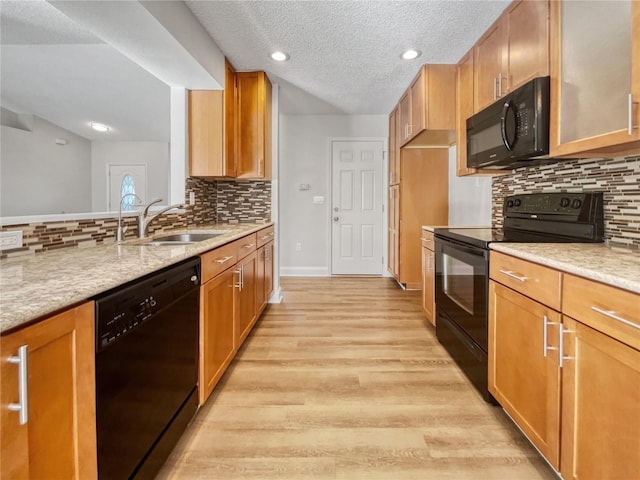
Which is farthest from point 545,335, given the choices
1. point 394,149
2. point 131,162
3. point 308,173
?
point 308,173

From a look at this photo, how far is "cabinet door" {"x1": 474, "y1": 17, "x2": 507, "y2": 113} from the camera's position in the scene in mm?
2070

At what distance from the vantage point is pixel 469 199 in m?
3.76

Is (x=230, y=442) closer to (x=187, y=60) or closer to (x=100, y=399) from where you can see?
(x=100, y=399)

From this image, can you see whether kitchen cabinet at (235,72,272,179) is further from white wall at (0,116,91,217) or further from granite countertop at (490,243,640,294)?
granite countertop at (490,243,640,294)

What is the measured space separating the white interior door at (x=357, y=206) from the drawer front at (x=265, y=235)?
170 cm

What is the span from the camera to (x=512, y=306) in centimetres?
150

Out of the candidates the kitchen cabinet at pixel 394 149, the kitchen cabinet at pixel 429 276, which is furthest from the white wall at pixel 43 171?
the kitchen cabinet at pixel 394 149

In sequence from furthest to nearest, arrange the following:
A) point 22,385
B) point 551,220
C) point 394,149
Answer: point 394,149, point 551,220, point 22,385

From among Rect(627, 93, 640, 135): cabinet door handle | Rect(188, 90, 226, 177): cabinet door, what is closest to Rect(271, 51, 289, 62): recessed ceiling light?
Rect(188, 90, 226, 177): cabinet door

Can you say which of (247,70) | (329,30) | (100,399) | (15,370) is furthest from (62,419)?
(247,70)

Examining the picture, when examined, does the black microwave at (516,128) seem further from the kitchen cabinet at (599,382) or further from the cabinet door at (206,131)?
the cabinet door at (206,131)

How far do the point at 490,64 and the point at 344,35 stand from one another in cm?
109

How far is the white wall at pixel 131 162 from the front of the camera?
235 centimetres

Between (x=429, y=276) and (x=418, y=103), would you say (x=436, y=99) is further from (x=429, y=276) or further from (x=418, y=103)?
(x=429, y=276)
